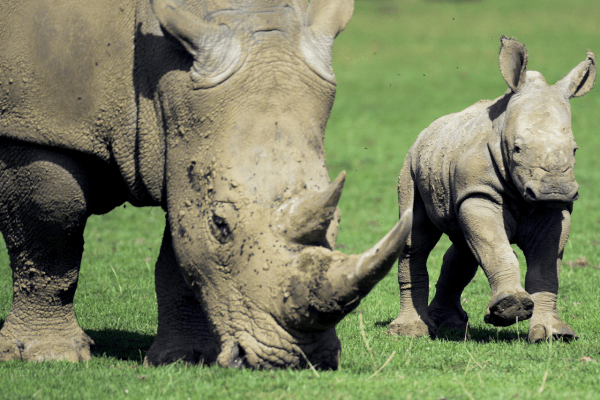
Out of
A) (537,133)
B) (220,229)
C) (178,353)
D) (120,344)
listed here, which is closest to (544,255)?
(537,133)

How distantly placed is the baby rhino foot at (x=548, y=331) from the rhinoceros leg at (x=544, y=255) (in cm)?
1

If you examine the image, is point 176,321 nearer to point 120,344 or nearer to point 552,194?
point 120,344

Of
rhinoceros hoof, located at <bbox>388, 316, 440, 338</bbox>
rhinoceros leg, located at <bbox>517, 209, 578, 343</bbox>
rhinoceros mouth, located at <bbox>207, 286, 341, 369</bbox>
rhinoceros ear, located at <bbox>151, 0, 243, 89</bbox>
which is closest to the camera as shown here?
rhinoceros mouth, located at <bbox>207, 286, 341, 369</bbox>

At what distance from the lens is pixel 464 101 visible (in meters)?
28.7

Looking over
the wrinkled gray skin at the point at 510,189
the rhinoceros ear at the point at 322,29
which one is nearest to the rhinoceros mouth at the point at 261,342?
the rhinoceros ear at the point at 322,29

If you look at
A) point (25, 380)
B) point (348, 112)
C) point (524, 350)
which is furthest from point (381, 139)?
point (25, 380)

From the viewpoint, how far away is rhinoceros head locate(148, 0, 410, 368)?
183 inches

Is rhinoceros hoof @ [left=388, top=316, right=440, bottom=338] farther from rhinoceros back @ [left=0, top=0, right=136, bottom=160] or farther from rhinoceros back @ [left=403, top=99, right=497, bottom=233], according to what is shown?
rhinoceros back @ [left=0, top=0, right=136, bottom=160]

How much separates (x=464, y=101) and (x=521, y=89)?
71.5ft

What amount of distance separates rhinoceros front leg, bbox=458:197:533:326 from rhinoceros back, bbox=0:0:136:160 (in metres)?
2.83

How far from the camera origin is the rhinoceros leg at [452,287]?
328 inches

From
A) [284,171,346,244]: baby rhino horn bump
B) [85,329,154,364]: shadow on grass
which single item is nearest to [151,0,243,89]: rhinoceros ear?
[284,171,346,244]: baby rhino horn bump

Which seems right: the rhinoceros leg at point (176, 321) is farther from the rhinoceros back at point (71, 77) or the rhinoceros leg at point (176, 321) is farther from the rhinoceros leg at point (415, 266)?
the rhinoceros leg at point (415, 266)

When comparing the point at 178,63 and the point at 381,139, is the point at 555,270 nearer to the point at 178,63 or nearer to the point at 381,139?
the point at 178,63
